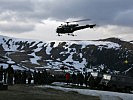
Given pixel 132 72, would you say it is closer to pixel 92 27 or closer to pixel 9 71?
pixel 92 27

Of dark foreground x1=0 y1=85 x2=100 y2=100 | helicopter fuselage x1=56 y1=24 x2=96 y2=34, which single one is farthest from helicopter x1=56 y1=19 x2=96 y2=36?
dark foreground x1=0 y1=85 x2=100 y2=100

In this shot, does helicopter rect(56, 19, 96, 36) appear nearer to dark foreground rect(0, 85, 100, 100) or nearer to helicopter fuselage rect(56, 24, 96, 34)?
helicopter fuselage rect(56, 24, 96, 34)

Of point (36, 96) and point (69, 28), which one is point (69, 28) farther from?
point (36, 96)

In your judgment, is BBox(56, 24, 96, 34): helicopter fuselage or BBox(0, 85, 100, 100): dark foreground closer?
BBox(0, 85, 100, 100): dark foreground

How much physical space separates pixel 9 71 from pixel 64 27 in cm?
1566

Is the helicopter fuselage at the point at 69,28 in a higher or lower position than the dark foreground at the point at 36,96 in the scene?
higher

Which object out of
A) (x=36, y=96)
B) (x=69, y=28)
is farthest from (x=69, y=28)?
(x=36, y=96)

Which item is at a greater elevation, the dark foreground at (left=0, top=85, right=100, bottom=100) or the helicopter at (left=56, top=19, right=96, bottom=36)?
the helicopter at (left=56, top=19, right=96, bottom=36)

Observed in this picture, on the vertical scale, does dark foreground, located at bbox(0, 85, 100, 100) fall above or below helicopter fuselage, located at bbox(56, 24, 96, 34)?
below

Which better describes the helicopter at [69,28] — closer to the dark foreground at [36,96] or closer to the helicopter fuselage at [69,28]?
the helicopter fuselage at [69,28]

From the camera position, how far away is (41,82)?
7312cm

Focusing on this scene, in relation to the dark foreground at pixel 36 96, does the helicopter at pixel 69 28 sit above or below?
above

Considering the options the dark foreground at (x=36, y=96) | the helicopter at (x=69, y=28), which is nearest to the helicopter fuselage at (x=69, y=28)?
the helicopter at (x=69, y=28)

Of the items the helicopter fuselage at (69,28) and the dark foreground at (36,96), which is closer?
the dark foreground at (36,96)
